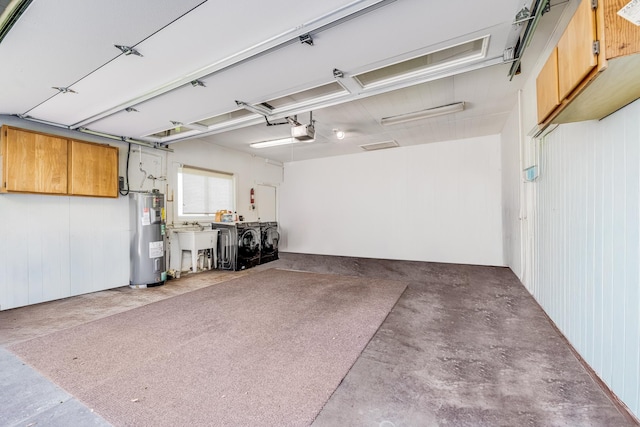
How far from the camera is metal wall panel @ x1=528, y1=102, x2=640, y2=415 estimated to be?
1480mm

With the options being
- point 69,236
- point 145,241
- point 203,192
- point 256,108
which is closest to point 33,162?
point 69,236

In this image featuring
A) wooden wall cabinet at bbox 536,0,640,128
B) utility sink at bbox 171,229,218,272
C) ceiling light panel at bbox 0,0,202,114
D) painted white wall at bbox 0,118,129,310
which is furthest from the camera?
utility sink at bbox 171,229,218,272

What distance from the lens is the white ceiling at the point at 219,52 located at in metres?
1.72

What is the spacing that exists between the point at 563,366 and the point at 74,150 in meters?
5.99

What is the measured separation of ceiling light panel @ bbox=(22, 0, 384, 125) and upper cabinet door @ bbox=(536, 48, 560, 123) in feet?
4.08

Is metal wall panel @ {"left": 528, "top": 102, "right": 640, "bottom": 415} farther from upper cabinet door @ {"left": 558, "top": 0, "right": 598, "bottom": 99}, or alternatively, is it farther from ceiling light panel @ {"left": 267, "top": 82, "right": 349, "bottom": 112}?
ceiling light panel @ {"left": 267, "top": 82, "right": 349, "bottom": 112}

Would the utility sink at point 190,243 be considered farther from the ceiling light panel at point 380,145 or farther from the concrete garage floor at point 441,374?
the ceiling light panel at point 380,145

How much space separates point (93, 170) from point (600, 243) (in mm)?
5776

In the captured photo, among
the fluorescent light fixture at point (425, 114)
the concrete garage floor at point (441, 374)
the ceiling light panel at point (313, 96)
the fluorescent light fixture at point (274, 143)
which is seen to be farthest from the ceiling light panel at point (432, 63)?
the fluorescent light fixture at point (274, 143)

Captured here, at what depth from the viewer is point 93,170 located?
3.99 meters

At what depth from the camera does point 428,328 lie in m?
2.75

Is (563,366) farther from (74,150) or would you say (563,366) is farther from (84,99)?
(74,150)

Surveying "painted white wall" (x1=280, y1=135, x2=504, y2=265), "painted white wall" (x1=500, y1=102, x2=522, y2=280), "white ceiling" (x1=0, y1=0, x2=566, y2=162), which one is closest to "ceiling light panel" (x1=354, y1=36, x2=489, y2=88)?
"white ceiling" (x1=0, y1=0, x2=566, y2=162)

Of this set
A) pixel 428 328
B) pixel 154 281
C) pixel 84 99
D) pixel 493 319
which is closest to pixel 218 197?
pixel 154 281
